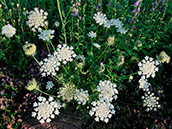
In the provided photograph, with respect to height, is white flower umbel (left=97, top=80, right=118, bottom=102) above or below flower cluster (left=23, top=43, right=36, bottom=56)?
below

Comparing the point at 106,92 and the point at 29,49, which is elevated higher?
the point at 29,49

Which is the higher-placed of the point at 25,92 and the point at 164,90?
the point at 164,90

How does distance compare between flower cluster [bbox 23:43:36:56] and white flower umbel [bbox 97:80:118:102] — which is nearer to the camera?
flower cluster [bbox 23:43:36:56]

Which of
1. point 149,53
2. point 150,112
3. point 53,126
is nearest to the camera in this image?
point 53,126

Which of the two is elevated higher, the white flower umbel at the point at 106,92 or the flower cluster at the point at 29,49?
Answer: the flower cluster at the point at 29,49

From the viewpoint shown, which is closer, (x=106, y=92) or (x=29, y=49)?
(x=29, y=49)

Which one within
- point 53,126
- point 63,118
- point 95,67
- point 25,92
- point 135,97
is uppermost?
point 95,67

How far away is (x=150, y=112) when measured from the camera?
375cm

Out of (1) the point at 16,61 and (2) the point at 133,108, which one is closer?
(2) the point at 133,108

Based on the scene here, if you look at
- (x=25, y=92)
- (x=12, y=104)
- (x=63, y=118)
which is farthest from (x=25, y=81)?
(x=63, y=118)

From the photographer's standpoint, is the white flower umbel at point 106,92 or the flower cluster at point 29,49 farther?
the white flower umbel at point 106,92

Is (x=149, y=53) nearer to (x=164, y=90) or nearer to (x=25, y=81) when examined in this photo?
(x=164, y=90)

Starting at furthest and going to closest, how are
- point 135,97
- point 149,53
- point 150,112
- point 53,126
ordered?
1. point 149,53
2. point 135,97
3. point 150,112
4. point 53,126

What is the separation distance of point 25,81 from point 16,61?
0.65m
